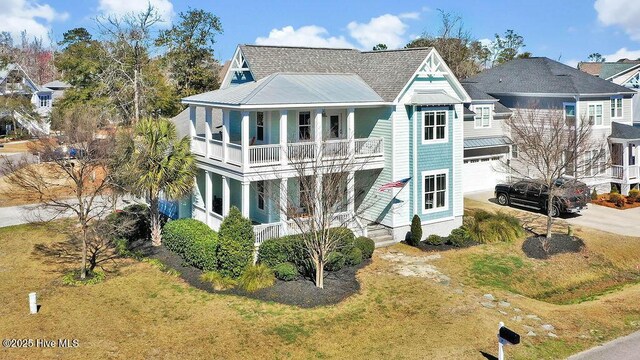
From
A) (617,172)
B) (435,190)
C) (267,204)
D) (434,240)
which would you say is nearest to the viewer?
(267,204)

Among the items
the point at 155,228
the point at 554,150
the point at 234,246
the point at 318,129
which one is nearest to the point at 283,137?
the point at 318,129

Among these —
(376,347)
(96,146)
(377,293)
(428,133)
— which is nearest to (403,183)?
(428,133)

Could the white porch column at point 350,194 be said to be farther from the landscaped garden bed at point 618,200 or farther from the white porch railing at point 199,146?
the landscaped garden bed at point 618,200

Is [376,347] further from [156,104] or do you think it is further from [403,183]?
[156,104]

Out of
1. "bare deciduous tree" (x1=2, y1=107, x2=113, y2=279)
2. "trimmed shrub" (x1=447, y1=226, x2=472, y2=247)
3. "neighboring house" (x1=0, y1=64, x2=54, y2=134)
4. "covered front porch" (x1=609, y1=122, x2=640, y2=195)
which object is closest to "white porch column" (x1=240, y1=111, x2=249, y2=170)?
"bare deciduous tree" (x1=2, y1=107, x2=113, y2=279)

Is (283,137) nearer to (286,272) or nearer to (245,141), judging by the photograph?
(245,141)

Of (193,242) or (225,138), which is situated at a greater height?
(225,138)
